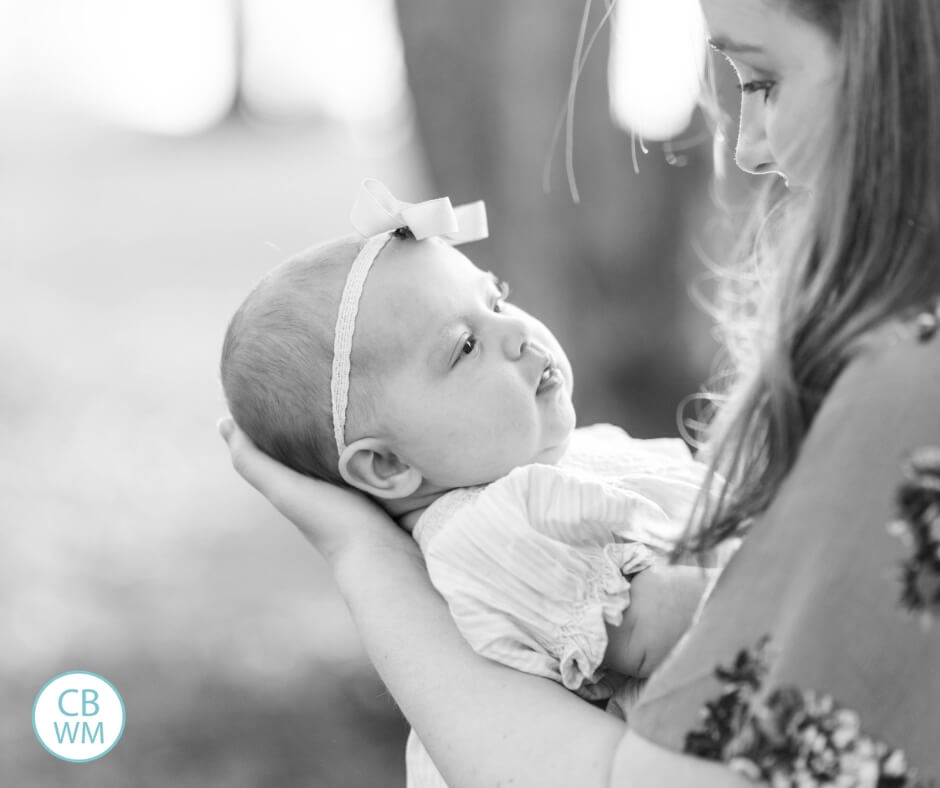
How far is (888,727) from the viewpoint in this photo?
117cm

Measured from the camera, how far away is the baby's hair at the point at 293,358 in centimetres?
192

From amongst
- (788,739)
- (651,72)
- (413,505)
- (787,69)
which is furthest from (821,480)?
(651,72)

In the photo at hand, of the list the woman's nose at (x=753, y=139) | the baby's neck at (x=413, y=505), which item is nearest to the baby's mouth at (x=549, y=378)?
the baby's neck at (x=413, y=505)

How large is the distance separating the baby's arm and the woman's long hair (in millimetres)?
324

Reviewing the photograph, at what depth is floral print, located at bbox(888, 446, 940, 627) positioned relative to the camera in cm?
115

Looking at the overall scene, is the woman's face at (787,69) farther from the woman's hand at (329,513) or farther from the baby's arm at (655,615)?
the woman's hand at (329,513)

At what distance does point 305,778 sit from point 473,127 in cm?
240

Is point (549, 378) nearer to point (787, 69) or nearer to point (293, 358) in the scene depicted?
point (293, 358)

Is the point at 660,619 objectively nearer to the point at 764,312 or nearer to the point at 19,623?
the point at 764,312

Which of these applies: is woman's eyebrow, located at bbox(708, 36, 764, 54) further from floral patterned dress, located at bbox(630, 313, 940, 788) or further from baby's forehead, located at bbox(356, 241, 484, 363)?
baby's forehead, located at bbox(356, 241, 484, 363)

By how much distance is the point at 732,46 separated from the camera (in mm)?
1435

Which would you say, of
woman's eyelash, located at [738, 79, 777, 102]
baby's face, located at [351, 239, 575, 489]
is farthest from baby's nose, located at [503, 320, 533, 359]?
woman's eyelash, located at [738, 79, 777, 102]

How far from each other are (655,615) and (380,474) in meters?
0.53

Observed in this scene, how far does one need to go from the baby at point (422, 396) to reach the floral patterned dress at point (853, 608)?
48 cm
